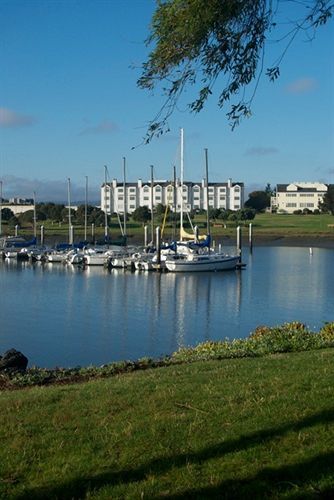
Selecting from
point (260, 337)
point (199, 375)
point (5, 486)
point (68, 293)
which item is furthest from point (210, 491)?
point (68, 293)

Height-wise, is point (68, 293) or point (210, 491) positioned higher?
point (210, 491)

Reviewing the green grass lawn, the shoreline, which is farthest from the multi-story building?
the shoreline

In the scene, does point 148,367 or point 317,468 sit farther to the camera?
point 148,367

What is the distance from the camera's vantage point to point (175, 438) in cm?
746

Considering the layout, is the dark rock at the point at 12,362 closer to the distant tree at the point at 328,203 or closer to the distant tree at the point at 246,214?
the distant tree at the point at 246,214

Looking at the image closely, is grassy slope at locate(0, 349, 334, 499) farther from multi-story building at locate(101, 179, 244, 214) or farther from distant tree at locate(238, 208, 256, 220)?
multi-story building at locate(101, 179, 244, 214)

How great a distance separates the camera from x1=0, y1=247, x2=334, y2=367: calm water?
28.2 meters

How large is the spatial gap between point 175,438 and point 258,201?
170459 millimetres

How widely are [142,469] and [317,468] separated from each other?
1.55m

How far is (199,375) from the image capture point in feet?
36.1

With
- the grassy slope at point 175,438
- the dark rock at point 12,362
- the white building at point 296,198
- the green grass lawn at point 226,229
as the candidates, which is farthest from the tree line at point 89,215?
the grassy slope at point 175,438

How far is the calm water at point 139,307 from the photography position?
28188 mm

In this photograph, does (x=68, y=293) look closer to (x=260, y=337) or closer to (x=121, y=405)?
(x=260, y=337)

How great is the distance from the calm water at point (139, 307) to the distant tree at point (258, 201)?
105 m
